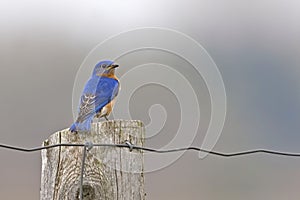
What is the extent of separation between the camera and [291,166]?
749 cm

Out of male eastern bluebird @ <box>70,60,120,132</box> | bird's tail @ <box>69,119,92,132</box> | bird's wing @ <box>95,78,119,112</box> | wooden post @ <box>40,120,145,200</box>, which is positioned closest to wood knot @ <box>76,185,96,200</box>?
wooden post @ <box>40,120,145,200</box>

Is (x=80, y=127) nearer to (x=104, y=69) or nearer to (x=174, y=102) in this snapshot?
(x=104, y=69)

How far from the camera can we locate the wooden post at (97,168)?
2.87m

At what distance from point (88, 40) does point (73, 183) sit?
758 cm

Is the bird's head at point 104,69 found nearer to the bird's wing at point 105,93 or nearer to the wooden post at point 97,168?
the bird's wing at point 105,93

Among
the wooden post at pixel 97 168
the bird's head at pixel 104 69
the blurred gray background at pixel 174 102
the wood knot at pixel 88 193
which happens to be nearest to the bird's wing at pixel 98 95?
the bird's head at pixel 104 69

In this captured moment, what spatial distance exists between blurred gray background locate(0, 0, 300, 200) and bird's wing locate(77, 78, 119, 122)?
63.2 inches

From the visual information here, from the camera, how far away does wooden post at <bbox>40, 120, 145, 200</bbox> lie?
287 centimetres

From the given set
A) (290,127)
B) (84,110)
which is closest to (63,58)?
(290,127)

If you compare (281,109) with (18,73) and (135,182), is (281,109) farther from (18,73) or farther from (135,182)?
(135,182)

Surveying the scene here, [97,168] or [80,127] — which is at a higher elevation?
[80,127]

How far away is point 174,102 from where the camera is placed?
22.4 ft

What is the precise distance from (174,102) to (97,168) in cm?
397

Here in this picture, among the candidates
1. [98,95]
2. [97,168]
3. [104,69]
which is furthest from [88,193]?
[104,69]
